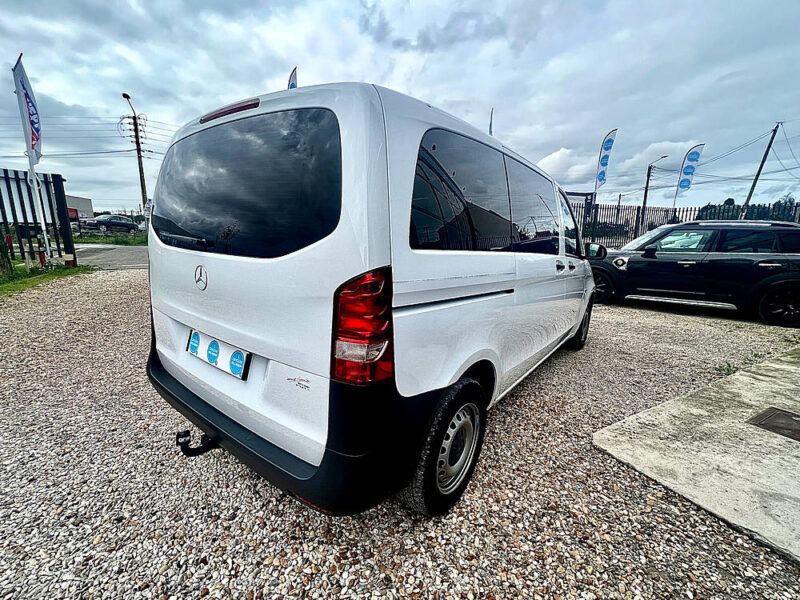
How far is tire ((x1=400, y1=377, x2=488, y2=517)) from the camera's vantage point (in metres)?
1.58

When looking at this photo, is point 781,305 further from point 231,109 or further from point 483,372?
point 231,109

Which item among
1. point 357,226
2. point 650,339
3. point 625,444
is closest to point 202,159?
point 357,226

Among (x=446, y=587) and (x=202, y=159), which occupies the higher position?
(x=202, y=159)

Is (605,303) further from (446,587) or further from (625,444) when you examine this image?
(446,587)

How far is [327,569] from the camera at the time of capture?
148cm

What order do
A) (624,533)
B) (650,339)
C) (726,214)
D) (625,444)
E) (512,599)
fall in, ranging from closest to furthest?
1. (512,599)
2. (624,533)
3. (625,444)
4. (650,339)
5. (726,214)

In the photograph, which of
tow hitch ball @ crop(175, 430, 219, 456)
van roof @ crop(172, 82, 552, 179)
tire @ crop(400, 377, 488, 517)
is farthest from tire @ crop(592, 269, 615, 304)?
tow hitch ball @ crop(175, 430, 219, 456)

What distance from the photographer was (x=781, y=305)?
Answer: 578 centimetres

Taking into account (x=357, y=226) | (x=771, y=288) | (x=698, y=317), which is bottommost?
(x=698, y=317)

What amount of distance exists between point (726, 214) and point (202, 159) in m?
26.8

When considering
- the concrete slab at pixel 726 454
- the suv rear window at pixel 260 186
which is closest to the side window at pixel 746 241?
the concrete slab at pixel 726 454

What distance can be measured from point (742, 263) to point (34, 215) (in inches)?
575

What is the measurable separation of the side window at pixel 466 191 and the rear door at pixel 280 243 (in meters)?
0.28

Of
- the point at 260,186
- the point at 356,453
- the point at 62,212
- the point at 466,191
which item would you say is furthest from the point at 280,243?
the point at 62,212
